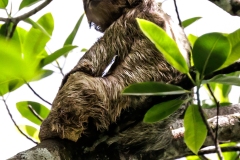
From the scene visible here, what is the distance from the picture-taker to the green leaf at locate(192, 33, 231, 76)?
112cm

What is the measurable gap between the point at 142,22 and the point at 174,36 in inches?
31.5

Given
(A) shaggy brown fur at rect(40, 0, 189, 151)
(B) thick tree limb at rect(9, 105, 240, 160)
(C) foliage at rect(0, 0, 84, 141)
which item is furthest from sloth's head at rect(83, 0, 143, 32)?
(B) thick tree limb at rect(9, 105, 240, 160)

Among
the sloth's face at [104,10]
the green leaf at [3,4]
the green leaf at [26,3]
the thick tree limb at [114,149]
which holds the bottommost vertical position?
the thick tree limb at [114,149]

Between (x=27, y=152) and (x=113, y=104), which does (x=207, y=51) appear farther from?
(x=27, y=152)

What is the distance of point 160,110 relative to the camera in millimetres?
1316

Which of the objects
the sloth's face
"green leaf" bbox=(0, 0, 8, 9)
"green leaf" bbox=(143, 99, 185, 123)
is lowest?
"green leaf" bbox=(143, 99, 185, 123)

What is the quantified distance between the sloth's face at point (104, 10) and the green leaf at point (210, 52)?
3.30 feet

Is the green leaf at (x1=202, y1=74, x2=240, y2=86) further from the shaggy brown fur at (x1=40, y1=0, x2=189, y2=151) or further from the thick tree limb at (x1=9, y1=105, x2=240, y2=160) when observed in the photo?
the thick tree limb at (x1=9, y1=105, x2=240, y2=160)

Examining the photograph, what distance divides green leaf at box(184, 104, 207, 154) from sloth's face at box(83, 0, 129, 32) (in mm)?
956

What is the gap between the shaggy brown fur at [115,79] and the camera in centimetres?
153

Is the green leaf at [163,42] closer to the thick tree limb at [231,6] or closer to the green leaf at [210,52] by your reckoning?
the green leaf at [210,52]

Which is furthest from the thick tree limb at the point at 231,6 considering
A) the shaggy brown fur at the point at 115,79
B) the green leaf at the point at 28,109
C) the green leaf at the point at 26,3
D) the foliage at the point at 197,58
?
the green leaf at the point at 28,109

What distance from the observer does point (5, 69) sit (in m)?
0.35

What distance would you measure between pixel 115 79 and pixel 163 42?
633 millimetres
